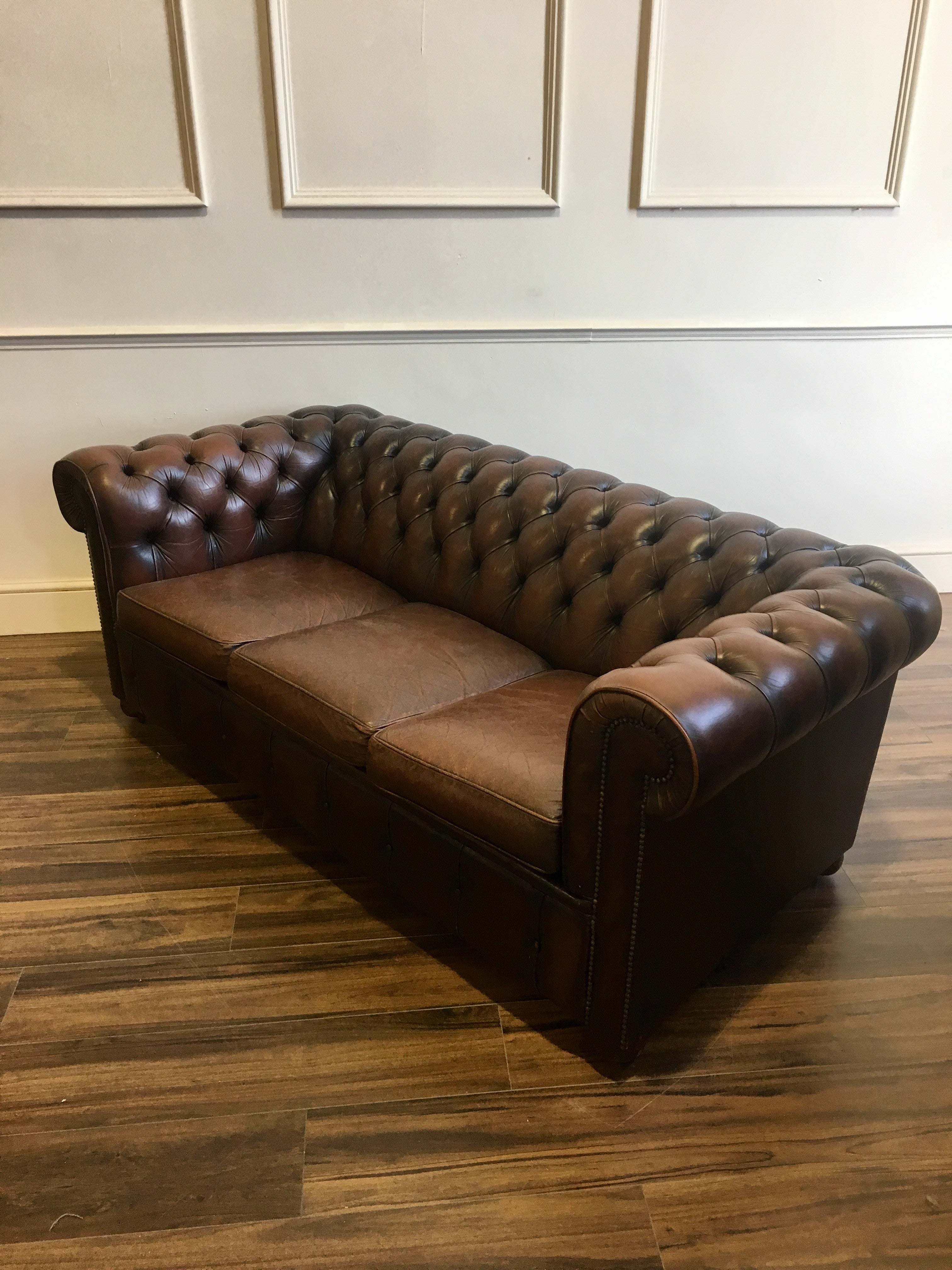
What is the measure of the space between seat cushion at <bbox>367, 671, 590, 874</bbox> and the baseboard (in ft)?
6.39

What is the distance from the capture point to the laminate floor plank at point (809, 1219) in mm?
1361

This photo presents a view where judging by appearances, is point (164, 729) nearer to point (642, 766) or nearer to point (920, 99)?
point (642, 766)

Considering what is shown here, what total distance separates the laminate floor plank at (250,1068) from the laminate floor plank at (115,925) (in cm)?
23

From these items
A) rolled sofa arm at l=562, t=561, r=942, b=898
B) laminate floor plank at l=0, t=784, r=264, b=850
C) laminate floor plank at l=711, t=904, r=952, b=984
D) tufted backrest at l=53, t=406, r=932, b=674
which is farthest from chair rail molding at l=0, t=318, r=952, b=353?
laminate floor plank at l=711, t=904, r=952, b=984

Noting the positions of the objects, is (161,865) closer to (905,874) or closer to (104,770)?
(104,770)

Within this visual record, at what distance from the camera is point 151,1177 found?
148 cm

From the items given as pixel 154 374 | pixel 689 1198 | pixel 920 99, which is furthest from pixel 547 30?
pixel 689 1198

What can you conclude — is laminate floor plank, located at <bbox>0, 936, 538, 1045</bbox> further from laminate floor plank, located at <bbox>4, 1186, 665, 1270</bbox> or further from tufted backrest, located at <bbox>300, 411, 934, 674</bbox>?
tufted backrest, located at <bbox>300, 411, 934, 674</bbox>

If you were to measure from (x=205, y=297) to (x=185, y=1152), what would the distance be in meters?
2.50

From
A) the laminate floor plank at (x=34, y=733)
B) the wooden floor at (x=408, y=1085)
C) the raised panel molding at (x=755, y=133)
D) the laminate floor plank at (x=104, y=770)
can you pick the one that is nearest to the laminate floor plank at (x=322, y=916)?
the wooden floor at (x=408, y=1085)

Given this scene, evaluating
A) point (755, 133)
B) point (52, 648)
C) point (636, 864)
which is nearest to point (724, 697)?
point (636, 864)

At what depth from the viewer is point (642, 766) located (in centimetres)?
140

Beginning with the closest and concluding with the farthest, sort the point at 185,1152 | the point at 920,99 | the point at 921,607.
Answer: the point at 185,1152
the point at 921,607
the point at 920,99

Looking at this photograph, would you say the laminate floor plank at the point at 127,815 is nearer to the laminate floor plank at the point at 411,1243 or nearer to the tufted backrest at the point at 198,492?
the tufted backrest at the point at 198,492
